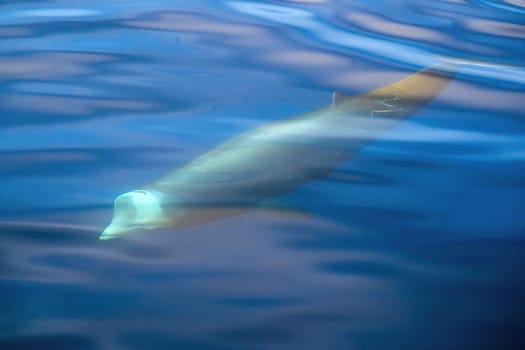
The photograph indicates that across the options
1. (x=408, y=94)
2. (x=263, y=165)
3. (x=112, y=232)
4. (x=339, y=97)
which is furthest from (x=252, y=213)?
(x=408, y=94)

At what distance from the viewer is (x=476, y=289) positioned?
1038 millimetres

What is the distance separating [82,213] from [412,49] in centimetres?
130

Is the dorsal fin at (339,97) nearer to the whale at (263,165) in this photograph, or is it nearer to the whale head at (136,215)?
the whale at (263,165)

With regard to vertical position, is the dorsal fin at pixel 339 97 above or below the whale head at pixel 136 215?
above

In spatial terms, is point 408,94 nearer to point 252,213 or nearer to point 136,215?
point 252,213

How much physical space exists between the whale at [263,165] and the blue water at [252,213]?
0.03 meters

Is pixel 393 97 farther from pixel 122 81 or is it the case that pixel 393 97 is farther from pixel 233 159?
pixel 122 81

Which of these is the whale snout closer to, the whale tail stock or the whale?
the whale

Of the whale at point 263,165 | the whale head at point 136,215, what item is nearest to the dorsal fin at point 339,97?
the whale at point 263,165

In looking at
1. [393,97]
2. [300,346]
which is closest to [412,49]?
[393,97]

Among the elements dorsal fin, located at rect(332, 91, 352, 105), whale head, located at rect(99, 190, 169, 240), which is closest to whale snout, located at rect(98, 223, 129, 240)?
whale head, located at rect(99, 190, 169, 240)

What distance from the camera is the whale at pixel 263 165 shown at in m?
1.18

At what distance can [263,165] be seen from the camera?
1312 millimetres

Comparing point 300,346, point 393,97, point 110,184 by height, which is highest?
point 393,97
